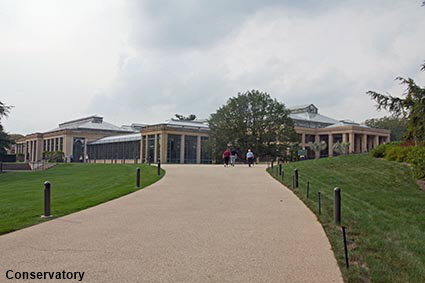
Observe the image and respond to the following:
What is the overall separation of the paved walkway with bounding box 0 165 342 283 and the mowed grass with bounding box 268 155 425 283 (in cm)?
42

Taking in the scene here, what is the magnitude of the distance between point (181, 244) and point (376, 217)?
5.54 m

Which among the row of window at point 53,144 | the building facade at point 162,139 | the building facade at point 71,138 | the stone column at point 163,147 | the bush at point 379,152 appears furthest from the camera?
the row of window at point 53,144

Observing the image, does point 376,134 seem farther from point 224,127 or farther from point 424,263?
point 424,263

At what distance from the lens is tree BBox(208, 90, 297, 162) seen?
176 feet

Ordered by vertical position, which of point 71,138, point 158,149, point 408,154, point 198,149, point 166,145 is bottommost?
point 408,154

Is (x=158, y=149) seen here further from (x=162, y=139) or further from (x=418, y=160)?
(x=418, y=160)

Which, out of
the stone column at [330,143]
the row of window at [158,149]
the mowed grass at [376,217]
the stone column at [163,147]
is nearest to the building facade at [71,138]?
the row of window at [158,149]

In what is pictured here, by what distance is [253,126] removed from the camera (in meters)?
54.1

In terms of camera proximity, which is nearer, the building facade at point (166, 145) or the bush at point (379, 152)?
the bush at point (379, 152)

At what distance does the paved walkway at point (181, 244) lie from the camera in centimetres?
650

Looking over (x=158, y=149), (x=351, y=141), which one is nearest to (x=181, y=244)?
(x=158, y=149)

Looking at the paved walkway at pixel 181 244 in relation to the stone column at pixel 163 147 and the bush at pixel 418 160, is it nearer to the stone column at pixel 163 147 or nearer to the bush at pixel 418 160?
the bush at pixel 418 160

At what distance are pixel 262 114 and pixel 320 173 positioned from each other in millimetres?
32923

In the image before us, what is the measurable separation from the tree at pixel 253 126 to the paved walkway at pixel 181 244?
131 feet
